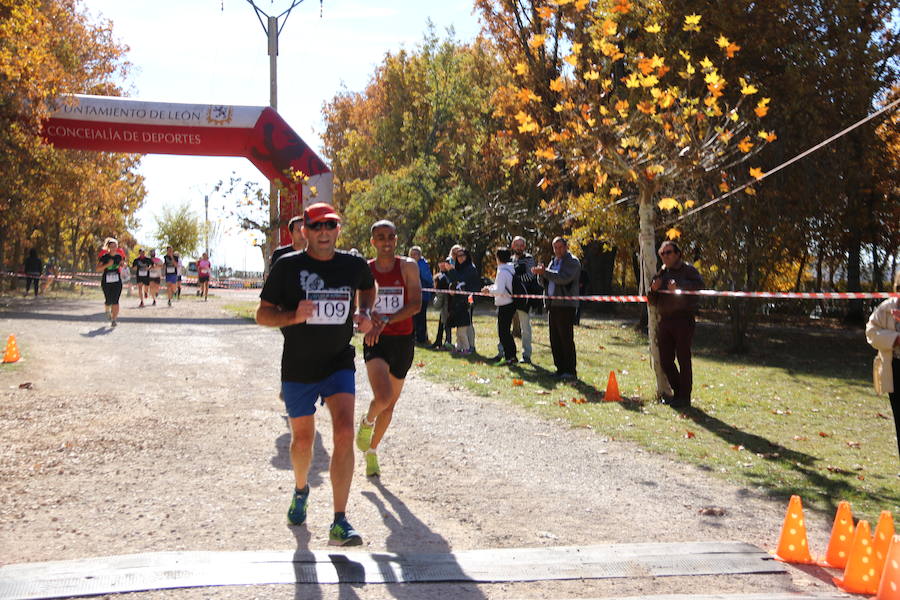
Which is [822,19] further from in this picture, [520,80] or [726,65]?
[520,80]

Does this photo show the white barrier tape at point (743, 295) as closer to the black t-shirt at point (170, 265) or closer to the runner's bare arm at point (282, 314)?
the runner's bare arm at point (282, 314)

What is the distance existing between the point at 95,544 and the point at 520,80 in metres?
22.1

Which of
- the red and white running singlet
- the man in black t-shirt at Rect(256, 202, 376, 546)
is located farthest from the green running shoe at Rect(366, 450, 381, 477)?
the man in black t-shirt at Rect(256, 202, 376, 546)

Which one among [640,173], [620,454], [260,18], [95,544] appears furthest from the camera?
[260,18]

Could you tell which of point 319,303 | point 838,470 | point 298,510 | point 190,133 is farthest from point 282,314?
point 190,133

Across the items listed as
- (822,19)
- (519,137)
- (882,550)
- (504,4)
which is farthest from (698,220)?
(882,550)

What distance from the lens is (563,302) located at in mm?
13234

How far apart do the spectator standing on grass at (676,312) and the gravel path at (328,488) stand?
77.1 inches

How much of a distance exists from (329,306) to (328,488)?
1.86 metres

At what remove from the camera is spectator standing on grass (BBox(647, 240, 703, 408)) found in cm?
1048

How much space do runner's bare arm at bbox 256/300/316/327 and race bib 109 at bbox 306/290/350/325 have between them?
0.32ft

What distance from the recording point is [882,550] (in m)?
4.80

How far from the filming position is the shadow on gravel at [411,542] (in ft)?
15.1

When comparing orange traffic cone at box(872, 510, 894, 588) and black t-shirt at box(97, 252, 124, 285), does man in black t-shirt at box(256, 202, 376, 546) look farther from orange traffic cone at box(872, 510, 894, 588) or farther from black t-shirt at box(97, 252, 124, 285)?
black t-shirt at box(97, 252, 124, 285)
